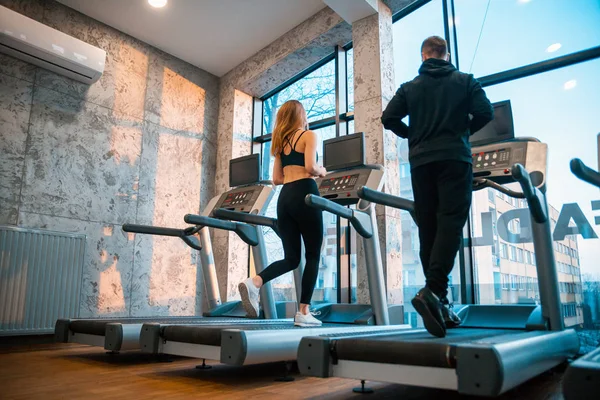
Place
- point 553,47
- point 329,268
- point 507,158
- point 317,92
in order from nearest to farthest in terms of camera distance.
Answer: point 507,158 < point 553,47 < point 329,268 < point 317,92

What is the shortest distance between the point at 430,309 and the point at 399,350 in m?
0.22

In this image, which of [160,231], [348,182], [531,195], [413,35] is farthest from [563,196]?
[160,231]

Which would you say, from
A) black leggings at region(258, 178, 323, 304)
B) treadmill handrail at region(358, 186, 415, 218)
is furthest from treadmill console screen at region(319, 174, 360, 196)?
treadmill handrail at region(358, 186, 415, 218)

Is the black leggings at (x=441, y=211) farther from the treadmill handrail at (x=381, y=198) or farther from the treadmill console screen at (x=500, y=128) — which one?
the treadmill console screen at (x=500, y=128)

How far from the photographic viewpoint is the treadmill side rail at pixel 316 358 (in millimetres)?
1924

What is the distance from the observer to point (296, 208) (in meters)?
2.79

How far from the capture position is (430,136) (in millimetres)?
2164

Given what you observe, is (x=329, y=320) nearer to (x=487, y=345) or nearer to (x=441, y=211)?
(x=441, y=211)

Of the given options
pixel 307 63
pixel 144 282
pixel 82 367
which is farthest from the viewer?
pixel 307 63

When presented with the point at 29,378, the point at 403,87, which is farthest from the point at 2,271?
the point at 403,87

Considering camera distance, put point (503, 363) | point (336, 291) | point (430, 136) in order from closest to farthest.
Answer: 1. point (503, 363)
2. point (430, 136)
3. point (336, 291)

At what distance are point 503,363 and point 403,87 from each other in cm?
135

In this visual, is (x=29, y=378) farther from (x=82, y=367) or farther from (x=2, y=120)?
(x=2, y=120)

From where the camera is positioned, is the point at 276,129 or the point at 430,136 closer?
the point at 430,136
